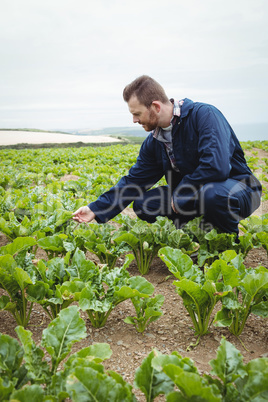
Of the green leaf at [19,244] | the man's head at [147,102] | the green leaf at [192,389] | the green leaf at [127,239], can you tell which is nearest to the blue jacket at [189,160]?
the man's head at [147,102]

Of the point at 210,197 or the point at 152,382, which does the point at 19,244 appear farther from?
the point at 210,197

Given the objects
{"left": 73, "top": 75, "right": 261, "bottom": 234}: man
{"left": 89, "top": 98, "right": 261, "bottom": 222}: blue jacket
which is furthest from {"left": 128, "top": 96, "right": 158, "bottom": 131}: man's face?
{"left": 89, "top": 98, "right": 261, "bottom": 222}: blue jacket

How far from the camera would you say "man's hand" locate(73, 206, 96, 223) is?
3.06 m

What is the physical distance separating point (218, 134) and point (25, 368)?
2262 millimetres

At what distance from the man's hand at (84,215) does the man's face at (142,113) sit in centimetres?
97

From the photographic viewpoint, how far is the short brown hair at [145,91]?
2779 mm

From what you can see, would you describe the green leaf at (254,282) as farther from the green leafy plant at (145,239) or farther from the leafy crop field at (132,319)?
the green leafy plant at (145,239)

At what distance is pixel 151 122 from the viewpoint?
2.89m

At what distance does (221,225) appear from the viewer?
9.84 feet

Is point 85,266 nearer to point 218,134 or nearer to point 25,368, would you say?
point 25,368

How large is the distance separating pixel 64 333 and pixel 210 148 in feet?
6.30

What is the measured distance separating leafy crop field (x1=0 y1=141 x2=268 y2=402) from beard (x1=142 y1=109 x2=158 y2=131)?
885mm

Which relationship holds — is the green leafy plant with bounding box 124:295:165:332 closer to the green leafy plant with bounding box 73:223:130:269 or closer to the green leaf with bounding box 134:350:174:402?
the green leaf with bounding box 134:350:174:402

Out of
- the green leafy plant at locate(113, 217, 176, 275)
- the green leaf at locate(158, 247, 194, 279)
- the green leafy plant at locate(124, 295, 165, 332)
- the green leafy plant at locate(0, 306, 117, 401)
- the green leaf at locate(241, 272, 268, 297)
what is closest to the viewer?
the green leafy plant at locate(0, 306, 117, 401)
